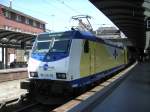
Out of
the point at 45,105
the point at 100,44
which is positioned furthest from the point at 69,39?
the point at 100,44

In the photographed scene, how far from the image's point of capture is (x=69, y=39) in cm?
1349

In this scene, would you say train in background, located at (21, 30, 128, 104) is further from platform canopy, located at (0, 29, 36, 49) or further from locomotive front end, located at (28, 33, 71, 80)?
platform canopy, located at (0, 29, 36, 49)

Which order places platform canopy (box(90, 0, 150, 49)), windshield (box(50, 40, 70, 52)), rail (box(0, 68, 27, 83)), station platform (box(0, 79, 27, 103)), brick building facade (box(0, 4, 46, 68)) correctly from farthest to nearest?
brick building facade (box(0, 4, 46, 68))
platform canopy (box(90, 0, 150, 49))
rail (box(0, 68, 27, 83))
station platform (box(0, 79, 27, 103))
windshield (box(50, 40, 70, 52))

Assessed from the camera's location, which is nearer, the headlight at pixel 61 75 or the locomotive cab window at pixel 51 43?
the headlight at pixel 61 75

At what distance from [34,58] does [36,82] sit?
101 centimetres

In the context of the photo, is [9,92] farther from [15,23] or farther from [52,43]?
[15,23]

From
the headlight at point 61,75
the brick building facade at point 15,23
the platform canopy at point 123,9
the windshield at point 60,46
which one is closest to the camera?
the headlight at point 61,75

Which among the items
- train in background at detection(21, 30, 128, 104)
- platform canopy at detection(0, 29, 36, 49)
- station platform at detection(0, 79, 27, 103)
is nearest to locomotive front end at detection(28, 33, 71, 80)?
train in background at detection(21, 30, 128, 104)

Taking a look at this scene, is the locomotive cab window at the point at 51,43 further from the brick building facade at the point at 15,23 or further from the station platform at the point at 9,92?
the brick building facade at the point at 15,23

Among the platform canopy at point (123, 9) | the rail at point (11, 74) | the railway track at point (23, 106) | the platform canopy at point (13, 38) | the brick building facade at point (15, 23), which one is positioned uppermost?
the brick building facade at point (15, 23)

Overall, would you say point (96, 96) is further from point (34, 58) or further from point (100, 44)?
point (100, 44)

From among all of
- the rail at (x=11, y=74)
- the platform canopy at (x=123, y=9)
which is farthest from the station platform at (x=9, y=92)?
the platform canopy at (x=123, y=9)

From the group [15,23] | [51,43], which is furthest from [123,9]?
[15,23]

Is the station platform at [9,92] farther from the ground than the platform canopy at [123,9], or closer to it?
closer to it
